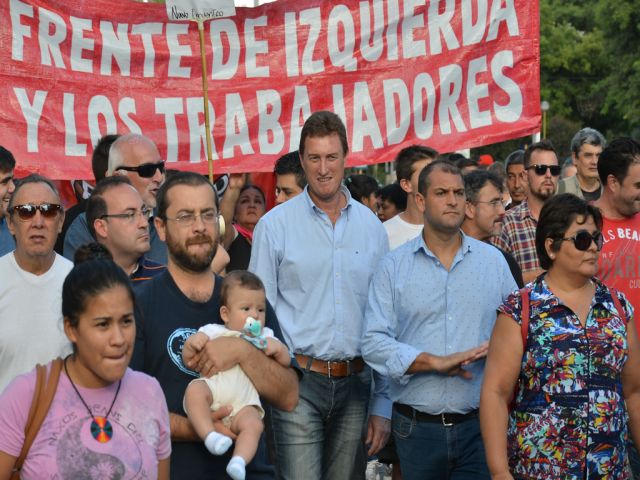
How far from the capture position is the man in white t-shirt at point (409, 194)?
7652 mm

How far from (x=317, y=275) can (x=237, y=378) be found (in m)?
1.71

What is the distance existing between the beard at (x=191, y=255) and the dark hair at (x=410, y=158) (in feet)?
11.1

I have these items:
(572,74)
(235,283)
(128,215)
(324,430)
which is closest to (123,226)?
(128,215)

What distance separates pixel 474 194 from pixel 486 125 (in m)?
1.37

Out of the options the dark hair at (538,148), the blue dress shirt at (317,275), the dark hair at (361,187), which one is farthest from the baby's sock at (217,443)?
the dark hair at (361,187)

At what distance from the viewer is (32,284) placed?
18.1 feet

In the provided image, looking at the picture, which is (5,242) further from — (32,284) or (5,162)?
(32,284)

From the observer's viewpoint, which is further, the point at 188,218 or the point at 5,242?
the point at 5,242

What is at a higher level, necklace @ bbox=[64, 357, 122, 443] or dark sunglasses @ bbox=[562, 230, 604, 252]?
dark sunglasses @ bbox=[562, 230, 604, 252]

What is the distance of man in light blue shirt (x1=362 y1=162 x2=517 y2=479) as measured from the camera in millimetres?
5859

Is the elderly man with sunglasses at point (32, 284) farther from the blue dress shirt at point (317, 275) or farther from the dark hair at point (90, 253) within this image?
the blue dress shirt at point (317, 275)

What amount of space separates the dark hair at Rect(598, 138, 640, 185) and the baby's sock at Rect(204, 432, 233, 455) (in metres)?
3.42

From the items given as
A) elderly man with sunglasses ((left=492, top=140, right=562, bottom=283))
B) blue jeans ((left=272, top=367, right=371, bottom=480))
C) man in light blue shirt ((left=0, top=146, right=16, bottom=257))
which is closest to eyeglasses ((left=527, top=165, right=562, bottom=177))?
elderly man with sunglasses ((left=492, top=140, right=562, bottom=283))

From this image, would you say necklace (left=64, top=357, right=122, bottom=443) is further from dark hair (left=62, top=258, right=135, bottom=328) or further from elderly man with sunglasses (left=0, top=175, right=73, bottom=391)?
elderly man with sunglasses (left=0, top=175, right=73, bottom=391)
